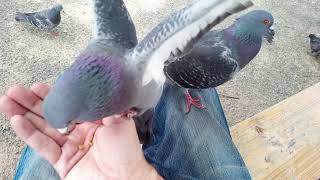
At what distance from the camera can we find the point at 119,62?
1.28 m

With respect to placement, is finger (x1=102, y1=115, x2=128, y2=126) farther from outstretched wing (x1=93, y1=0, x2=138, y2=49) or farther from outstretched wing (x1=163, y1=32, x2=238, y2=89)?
outstretched wing (x1=163, y1=32, x2=238, y2=89)

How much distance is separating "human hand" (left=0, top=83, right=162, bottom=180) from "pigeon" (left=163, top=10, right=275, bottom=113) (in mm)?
505

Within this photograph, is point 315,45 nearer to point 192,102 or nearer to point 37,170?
point 192,102

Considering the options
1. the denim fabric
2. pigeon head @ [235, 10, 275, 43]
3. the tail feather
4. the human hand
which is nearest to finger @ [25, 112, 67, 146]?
the human hand

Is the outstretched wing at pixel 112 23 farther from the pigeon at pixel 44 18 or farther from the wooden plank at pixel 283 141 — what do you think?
the pigeon at pixel 44 18

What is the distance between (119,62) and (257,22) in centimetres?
110

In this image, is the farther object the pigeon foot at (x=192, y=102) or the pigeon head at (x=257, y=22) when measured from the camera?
the pigeon head at (x=257, y=22)

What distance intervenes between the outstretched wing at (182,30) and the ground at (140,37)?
1.25m

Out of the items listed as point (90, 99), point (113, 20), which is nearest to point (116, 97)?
point (90, 99)

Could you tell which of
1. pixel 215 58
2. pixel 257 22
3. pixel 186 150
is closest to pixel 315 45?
pixel 257 22

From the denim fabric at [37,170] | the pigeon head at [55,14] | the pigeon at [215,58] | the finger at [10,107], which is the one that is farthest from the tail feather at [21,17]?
the finger at [10,107]

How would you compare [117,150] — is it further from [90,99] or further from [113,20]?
[113,20]

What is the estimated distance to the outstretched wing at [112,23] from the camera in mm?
1363

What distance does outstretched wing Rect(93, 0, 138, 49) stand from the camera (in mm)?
1363
